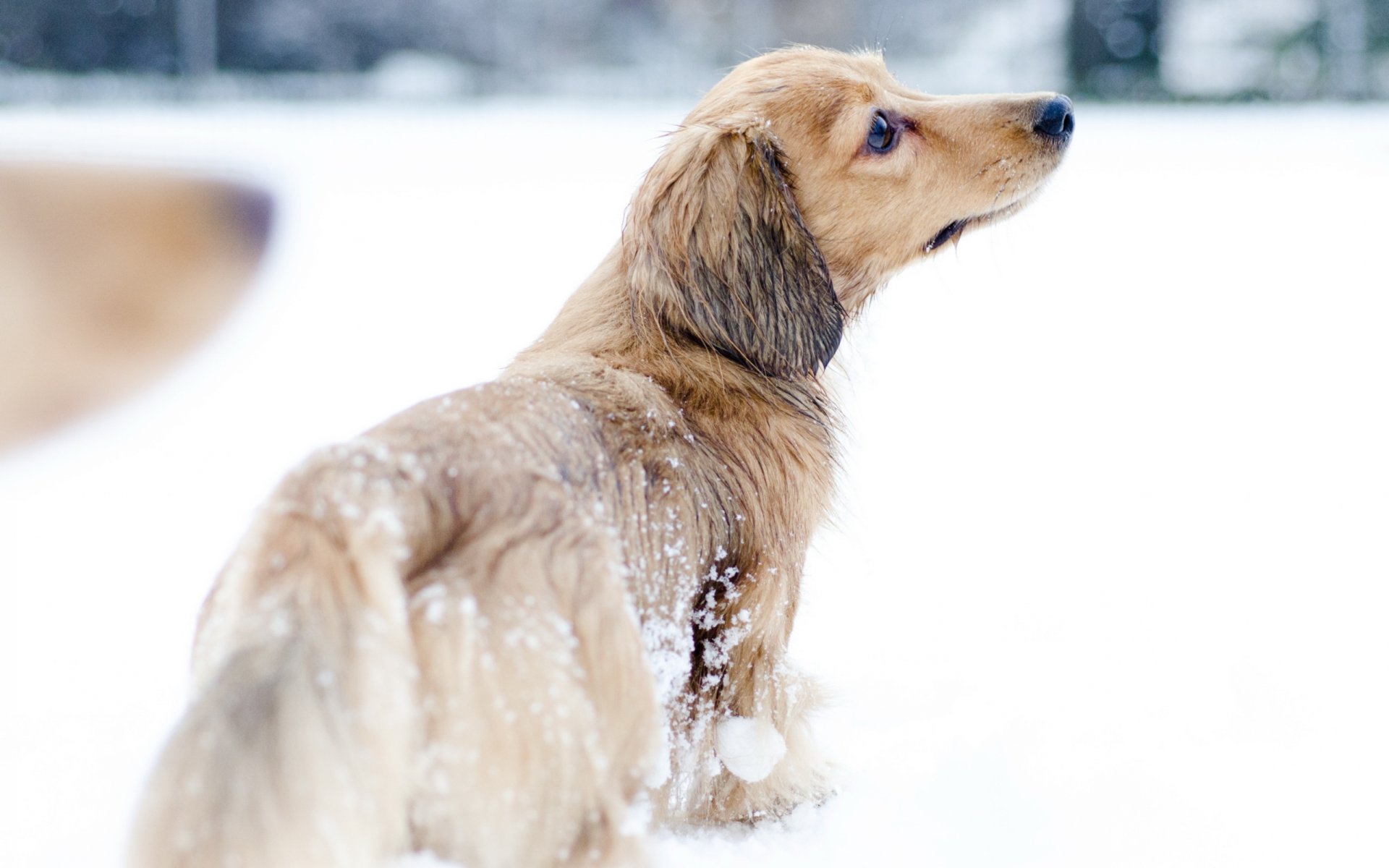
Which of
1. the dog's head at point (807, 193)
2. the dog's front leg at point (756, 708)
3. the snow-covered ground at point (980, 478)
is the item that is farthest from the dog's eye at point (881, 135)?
the dog's front leg at point (756, 708)

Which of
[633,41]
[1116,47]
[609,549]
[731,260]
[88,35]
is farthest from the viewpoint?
[1116,47]

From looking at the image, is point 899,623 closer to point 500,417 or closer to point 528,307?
point 500,417

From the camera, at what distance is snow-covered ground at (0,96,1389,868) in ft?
7.27

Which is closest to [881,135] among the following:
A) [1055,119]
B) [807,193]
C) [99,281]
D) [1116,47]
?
[807,193]

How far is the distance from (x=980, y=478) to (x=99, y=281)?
4263mm

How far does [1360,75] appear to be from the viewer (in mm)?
8680

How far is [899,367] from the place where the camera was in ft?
17.1

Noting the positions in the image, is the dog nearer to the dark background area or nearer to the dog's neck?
the dog's neck

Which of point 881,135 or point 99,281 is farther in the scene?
point 99,281

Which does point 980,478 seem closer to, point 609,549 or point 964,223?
point 964,223

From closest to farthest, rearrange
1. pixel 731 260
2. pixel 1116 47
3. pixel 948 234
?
pixel 731 260 → pixel 948 234 → pixel 1116 47

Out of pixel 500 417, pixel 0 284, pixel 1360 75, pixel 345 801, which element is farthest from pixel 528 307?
pixel 1360 75

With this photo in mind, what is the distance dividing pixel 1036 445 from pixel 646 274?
2690 millimetres

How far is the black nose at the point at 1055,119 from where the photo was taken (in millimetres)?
2543
